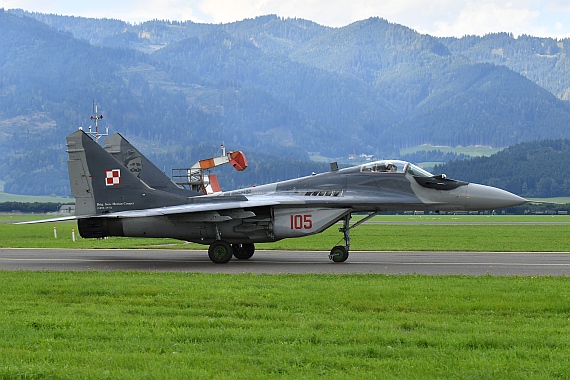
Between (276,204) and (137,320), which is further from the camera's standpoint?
(276,204)

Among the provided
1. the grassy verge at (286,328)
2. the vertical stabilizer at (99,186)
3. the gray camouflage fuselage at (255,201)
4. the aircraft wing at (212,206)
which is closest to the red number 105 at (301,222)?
the gray camouflage fuselage at (255,201)

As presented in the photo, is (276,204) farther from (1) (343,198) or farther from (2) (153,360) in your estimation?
(2) (153,360)

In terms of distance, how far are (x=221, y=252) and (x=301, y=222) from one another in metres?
2.32

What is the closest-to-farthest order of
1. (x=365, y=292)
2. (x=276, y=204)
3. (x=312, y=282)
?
(x=365, y=292)
(x=312, y=282)
(x=276, y=204)

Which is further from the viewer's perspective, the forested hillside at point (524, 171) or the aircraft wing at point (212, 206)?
the forested hillside at point (524, 171)

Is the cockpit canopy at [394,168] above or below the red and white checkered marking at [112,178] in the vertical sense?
below

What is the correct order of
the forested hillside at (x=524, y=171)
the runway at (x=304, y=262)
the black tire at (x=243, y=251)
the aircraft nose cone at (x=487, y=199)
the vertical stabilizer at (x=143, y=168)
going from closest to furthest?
the runway at (x=304, y=262), the aircraft nose cone at (x=487, y=199), the black tire at (x=243, y=251), the vertical stabilizer at (x=143, y=168), the forested hillside at (x=524, y=171)

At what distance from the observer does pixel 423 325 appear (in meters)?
11.1

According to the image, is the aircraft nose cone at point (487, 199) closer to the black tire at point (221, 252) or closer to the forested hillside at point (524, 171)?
the black tire at point (221, 252)

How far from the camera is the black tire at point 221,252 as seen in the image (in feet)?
73.7

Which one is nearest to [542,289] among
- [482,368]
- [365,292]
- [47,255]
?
[365,292]

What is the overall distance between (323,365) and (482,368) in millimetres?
1651

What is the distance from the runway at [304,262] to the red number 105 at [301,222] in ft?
3.24

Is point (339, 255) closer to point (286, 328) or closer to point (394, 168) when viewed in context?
point (394, 168)
